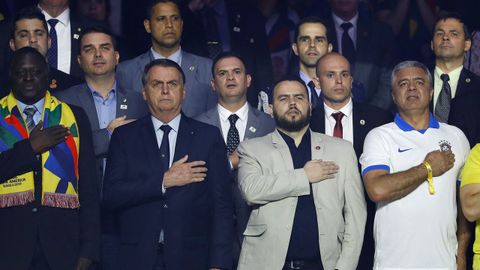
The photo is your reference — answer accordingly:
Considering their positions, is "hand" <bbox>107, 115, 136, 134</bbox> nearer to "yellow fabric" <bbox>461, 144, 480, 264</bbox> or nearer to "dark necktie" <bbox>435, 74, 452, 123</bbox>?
"dark necktie" <bbox>435, 74, 452, 123</bbox>

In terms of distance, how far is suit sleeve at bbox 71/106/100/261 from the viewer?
26.9ft

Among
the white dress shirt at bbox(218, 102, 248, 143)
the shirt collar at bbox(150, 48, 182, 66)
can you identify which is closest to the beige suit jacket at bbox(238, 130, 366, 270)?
the white dress shirt at bbox(218, 102, 248, 143)

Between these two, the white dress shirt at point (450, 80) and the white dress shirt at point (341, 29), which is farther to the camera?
the white dress shirt at point (341, 29)

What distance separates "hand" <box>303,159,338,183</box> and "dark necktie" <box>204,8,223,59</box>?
103 inches

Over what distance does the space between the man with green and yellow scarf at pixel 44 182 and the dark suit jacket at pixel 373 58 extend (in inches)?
112

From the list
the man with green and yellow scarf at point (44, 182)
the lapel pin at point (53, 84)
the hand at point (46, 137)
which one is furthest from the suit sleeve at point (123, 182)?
the lapel pin at point (53, 84)

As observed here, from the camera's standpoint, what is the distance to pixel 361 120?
8.93 metres

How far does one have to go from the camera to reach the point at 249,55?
417 inches

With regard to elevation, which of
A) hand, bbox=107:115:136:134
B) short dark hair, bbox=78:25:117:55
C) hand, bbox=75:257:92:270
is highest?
short dark hair, bbox=78:25:117:55

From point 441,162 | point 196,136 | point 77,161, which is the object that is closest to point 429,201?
point 441,162

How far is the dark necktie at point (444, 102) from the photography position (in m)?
9.22

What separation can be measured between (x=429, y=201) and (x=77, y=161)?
231 centimetres

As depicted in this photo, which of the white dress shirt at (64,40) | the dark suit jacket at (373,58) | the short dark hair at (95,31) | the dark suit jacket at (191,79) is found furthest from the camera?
the dark suit jacket at (373,58)

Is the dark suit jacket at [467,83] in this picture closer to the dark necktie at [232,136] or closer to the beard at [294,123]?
the beard at [294,123]
